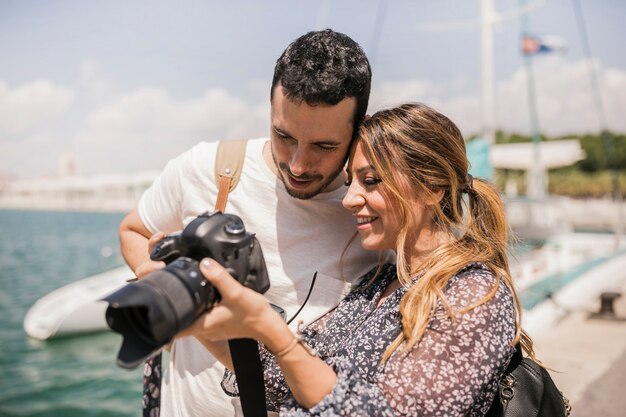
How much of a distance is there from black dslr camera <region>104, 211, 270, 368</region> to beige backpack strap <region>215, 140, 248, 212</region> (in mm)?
613

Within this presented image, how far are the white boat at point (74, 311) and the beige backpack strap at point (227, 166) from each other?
8.14 m

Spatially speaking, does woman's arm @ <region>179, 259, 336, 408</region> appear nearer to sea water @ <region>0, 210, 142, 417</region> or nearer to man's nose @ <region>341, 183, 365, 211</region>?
man's nose @ <region>341, 183, 365, 211</region>

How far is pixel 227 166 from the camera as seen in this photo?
6.46 feet

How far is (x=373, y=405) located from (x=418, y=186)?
2.18 ft

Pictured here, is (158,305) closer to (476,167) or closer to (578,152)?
(476,167)

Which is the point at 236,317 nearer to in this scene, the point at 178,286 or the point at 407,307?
the point at 178,286

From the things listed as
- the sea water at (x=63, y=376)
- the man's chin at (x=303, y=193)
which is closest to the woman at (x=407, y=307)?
the man's chin at (x=303, y=193)

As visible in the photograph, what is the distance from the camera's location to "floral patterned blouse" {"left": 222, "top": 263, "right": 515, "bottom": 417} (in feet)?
4.19

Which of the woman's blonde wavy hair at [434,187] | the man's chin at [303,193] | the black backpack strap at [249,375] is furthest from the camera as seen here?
the man's chin at [303,193]

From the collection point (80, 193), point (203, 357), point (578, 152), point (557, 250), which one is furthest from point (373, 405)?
point (80, 193)

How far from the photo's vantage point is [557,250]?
13.9 meters

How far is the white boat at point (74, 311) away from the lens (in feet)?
33.0

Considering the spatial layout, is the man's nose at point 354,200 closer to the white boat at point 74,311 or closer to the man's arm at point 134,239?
the man's arm at point 134,239

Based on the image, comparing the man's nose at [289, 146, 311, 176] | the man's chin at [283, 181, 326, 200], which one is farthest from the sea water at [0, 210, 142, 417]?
the man's nose at [289, 146, 311, 176]
